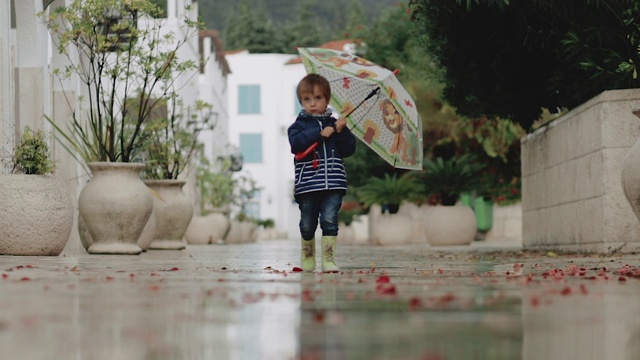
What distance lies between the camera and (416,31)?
52.6 ft

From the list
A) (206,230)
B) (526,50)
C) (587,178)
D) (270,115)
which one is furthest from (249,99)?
(587,178)

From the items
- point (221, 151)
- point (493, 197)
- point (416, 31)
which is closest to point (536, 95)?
point (416, 31)

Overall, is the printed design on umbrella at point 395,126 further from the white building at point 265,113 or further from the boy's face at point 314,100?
the white building at point 265,113

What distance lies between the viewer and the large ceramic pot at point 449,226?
20531 millimetres

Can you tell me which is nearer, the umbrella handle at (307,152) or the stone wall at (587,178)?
the umbrella handle at (307,152)

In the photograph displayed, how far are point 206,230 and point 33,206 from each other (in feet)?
54.1

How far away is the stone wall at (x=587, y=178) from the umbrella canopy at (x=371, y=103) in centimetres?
326

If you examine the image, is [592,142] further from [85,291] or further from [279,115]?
[279,115]

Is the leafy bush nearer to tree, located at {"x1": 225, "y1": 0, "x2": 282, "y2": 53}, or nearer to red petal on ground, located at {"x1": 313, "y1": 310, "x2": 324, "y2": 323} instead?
red petal on ground, located at {"x1": 313, "y1": 310, "x2": 324, "y2": 323}

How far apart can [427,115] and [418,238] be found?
11.7 ft

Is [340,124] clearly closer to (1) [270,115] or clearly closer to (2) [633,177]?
(2) [633,177]

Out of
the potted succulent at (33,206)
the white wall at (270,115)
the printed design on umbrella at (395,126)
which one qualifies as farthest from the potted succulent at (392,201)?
the white wall at (270,115)

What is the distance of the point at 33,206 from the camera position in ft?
32.0

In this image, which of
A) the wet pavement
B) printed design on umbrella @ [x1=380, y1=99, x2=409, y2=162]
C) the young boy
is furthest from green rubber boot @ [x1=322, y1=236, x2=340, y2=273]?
the wet pavement
